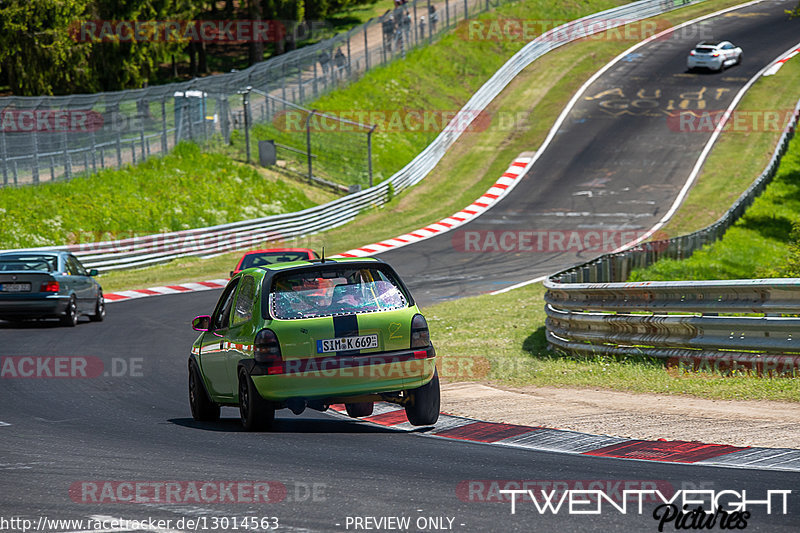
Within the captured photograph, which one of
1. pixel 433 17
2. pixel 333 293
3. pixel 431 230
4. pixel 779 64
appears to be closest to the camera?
pixel 333 293

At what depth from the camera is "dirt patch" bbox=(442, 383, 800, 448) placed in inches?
→ 334

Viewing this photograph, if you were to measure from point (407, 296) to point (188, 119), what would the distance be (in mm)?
30681

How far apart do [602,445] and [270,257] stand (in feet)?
39.4

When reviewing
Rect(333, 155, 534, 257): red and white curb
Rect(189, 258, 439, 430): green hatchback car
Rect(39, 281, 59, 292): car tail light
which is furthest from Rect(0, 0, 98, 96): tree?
Rect(189, 258, 439, 430): green hatchback car

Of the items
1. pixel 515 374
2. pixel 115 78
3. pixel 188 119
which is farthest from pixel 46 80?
pixel 515 374

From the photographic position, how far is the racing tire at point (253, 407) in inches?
360

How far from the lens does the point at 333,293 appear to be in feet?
30.7

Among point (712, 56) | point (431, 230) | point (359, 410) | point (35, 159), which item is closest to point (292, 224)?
point (431, 230)

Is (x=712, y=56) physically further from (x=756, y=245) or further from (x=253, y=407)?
(x=253, y=407)

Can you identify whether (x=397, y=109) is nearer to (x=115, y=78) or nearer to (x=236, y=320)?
(x=115, y=78)

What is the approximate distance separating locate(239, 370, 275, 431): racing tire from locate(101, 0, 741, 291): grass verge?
62.2ft

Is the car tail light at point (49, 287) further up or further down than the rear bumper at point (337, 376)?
further down

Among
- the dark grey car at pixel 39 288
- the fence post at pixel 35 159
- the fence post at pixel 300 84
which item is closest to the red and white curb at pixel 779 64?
the fence post at pixel 300 84

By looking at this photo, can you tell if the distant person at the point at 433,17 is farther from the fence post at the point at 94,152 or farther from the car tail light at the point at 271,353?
the car tail light at the point at 271,353
